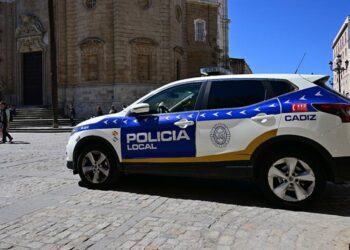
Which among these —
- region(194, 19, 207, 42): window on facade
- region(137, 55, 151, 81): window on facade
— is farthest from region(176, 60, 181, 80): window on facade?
region(194, 19, 207, 42): window on facade

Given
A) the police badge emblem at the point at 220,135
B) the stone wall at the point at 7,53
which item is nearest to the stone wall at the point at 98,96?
the stone wall at the point at 7,53

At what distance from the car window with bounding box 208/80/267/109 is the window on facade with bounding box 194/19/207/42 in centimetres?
4131

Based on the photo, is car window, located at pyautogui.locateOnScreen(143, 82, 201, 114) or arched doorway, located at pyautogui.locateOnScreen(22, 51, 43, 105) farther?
arched doorway, located at pyautogui.locateOnScreen(22, 51, 43, 105)

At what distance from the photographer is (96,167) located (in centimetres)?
730

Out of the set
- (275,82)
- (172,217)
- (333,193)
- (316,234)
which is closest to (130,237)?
(172,217)

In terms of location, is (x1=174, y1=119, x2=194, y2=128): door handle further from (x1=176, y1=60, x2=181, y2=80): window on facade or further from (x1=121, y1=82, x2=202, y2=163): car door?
(x1=176, y1=60, x2=181, y2=80): window on facade

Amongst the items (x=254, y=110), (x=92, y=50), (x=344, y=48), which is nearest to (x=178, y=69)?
(x=92, y=50)

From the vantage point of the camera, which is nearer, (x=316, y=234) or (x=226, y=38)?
(x=316, y=234)

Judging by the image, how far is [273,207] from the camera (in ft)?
19.6

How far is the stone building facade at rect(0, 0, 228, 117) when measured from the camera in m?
34.2

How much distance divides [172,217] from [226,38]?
52.0 m

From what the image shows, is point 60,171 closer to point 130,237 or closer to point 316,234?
Result: point 130,237

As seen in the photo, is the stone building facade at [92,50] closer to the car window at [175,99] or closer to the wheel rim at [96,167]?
the wheel rim at [96,167]

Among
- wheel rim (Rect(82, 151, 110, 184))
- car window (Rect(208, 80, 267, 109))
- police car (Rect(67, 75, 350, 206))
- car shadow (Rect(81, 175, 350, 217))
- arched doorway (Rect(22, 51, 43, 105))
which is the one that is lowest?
car shadow (Rect(81, 175, 350, 217))
